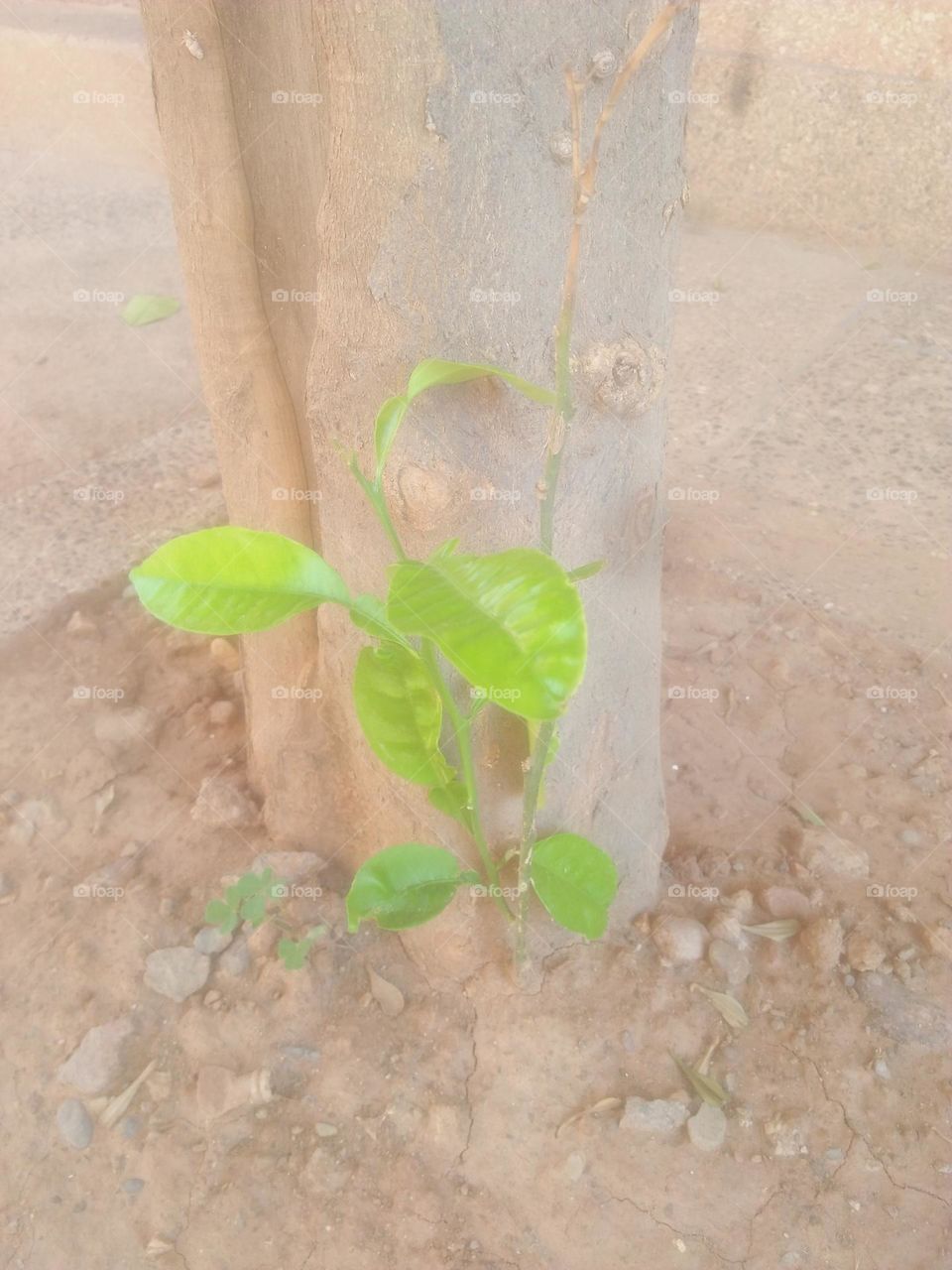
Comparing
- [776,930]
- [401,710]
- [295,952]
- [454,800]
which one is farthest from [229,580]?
[776,930]

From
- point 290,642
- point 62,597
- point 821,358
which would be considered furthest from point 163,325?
point 290,642

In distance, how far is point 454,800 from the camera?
1277 mm

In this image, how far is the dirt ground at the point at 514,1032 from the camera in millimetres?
1372

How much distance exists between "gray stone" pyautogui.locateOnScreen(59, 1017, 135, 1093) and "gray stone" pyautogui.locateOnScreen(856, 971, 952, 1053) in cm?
107

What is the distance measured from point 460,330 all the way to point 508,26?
274mm

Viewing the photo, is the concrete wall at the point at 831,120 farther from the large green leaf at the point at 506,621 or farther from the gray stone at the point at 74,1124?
the gray stone at the point at 74,1124

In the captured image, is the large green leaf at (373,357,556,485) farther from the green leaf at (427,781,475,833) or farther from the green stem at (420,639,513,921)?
the green leaf at (427,781,475,833)

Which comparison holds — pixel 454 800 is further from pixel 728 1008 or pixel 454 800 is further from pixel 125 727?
pixel 125 727

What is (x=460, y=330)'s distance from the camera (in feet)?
3.58

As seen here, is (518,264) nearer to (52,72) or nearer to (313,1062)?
(313,1062)

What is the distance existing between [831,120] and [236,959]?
13.1 feet

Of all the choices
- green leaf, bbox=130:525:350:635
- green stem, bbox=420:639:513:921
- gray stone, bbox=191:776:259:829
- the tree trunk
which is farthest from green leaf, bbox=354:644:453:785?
gray stone, bbox=191:776:259:829

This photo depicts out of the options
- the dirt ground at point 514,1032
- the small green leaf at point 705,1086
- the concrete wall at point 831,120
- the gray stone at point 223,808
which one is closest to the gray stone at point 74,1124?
the dirt ground at point 514,1032

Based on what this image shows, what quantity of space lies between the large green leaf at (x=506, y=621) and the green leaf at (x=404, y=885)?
52cm
